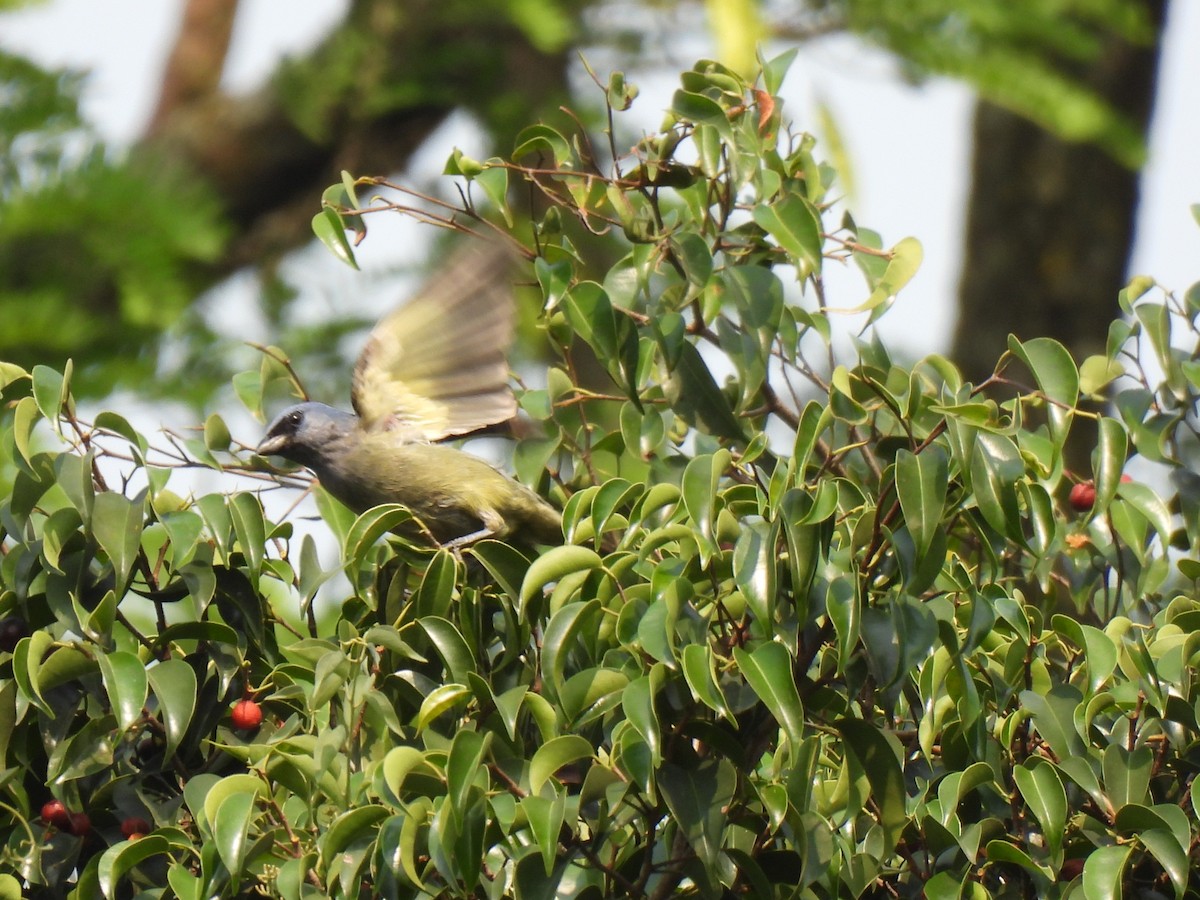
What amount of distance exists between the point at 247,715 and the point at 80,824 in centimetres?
22

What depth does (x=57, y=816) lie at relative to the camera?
1734mm

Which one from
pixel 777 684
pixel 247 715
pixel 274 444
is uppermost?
pixel 777 684

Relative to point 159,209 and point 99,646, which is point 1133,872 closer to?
point 99,646

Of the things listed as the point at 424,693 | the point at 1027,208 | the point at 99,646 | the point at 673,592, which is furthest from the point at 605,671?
the point at 1027,208

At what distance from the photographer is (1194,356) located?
1933 millimetres

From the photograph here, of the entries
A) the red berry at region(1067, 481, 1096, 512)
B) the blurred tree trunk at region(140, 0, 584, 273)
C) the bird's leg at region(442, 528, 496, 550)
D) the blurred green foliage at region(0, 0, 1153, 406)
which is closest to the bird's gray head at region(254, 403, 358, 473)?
the bird's leg at region(442, 528, 496, 550)

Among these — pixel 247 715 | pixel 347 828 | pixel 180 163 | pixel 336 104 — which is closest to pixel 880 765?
pixel 347 828

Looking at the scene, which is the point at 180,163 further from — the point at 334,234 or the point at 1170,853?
the point at 1170,853

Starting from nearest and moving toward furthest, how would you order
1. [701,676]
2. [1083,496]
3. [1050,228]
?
[701,676], [1083,496], [1050,228]

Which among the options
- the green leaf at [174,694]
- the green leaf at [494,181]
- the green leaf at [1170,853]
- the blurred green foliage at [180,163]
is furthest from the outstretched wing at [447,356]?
the blurred green foliage at [180,163]

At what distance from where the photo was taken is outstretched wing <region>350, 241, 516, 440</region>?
2.51m

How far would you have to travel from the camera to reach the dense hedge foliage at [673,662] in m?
→ 1.46

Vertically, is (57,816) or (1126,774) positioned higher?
(1126,774)

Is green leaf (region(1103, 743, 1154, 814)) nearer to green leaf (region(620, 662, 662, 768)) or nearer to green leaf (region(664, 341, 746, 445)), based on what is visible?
green leaf (region(620, 662, 662, 768))
